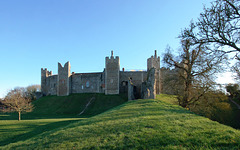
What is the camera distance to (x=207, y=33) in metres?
7.97

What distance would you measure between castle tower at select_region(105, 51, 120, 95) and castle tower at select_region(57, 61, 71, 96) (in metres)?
11.3

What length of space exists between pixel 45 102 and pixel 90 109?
1478cm

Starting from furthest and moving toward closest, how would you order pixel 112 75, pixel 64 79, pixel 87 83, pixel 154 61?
1. pixel 64 79
2. pixel 87 83
3. pixel 112 75
4. pixel 154 61

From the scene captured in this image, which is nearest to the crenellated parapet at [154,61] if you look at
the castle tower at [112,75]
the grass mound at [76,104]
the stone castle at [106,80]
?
the stone castle at [106,80]

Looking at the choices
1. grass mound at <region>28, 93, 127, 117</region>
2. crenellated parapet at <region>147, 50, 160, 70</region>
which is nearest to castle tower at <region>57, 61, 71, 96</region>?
grass mound at <region>28, 93, 127, 117</region>

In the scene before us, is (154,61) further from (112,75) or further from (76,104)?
(76,104)

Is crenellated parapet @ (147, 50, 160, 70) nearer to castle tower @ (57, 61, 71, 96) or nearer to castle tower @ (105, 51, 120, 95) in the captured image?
castle tower @ (105, 51, 120, 95)

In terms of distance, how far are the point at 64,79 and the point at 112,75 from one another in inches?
545

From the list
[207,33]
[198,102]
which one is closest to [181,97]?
[198,102]

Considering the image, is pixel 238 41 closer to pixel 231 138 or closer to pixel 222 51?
pixel 222 51

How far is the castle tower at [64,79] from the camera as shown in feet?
145

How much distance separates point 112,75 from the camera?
39250 millimetres

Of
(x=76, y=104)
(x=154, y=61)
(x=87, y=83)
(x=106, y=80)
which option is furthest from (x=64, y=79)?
(x=154, y=61)

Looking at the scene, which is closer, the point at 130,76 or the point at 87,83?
the point at 130,76
